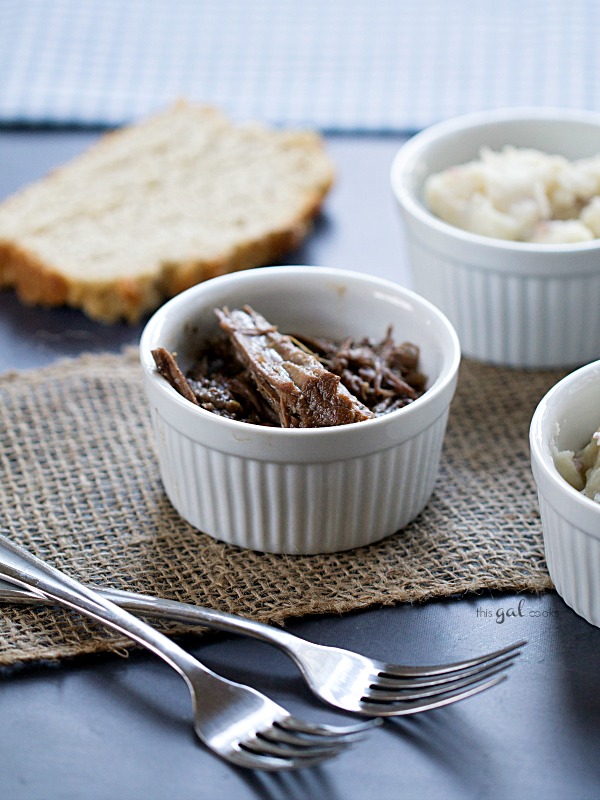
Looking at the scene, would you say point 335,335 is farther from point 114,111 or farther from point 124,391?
point 114,111

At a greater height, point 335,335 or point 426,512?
point 335,335

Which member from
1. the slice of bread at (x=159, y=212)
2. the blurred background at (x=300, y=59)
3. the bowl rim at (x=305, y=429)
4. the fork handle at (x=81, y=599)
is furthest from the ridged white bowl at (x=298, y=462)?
the blurred background at (x=300, y=59)

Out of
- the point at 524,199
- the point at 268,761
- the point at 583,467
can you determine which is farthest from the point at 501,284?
the point at 268,761

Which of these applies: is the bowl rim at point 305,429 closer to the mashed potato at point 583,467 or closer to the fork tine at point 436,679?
the mashed potato at point 583,467

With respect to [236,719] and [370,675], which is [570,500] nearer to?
[370,675]

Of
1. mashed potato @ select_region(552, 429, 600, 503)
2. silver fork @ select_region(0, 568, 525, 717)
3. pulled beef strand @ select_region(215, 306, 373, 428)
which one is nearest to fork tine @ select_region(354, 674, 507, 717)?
silver fork @ select_region(0, 568, 525, 717)

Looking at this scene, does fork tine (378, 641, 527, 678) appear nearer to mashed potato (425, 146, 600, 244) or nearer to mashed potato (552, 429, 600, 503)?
mashed potato (552, 429, 600, 503)

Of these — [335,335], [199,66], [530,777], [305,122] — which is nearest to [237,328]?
[335,335]
